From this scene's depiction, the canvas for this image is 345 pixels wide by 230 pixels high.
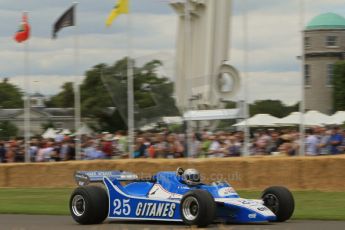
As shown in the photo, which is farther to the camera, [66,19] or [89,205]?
[66,19]

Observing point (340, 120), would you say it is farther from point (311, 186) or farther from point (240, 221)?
point (240, 221)

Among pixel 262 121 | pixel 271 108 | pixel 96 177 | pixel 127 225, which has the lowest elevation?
pixel 127 225

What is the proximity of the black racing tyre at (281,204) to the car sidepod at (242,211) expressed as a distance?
35 centimetres

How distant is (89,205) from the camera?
12.9 m

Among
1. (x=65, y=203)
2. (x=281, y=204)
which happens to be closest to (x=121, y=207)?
(x=281, y=204)

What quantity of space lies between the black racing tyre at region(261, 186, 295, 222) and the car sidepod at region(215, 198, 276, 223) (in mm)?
351

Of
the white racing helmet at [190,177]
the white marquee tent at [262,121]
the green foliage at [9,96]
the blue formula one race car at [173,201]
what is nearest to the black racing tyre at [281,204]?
the blue formula one race car at [173,201]

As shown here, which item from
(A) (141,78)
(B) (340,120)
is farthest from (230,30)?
(A) (141,78)

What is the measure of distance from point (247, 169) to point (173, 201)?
7.47 meters

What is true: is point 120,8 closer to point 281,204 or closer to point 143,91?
point 143,91

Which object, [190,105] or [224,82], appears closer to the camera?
[190,105]

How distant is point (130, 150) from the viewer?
939 inches

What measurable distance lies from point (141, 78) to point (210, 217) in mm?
21090

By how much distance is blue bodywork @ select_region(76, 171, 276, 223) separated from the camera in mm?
12039
